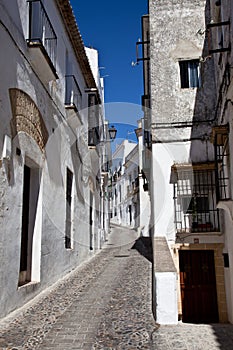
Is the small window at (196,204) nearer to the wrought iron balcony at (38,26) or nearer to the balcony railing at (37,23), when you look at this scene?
the wrought iron balcony at (38,26)

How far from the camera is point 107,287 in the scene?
6863 millimetres

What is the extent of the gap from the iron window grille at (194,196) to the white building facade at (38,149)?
2943mm

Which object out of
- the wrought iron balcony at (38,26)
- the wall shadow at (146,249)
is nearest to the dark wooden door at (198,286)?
the wall shadow at (146,249)

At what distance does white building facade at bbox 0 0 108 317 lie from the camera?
16.3ft

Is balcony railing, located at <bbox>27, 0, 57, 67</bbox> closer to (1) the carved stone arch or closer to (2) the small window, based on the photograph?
(1) the carved stone arch

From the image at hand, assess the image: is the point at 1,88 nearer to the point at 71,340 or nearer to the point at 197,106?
the point at 71,340

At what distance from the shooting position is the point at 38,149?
648 centimetres

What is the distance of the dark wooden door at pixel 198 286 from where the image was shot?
29.1ft

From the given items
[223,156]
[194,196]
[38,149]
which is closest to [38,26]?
[38,149]

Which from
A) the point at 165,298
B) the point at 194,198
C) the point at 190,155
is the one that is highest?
the point at 190,155

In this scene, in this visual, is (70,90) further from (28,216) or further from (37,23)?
(28,216)

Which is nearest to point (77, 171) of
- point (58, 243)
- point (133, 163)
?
point (58, 243)

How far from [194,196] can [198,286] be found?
7.72ft

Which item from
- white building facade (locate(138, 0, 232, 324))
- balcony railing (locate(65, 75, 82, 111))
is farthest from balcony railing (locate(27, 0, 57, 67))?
white building facade (locate(138, 0, 232, 324))
